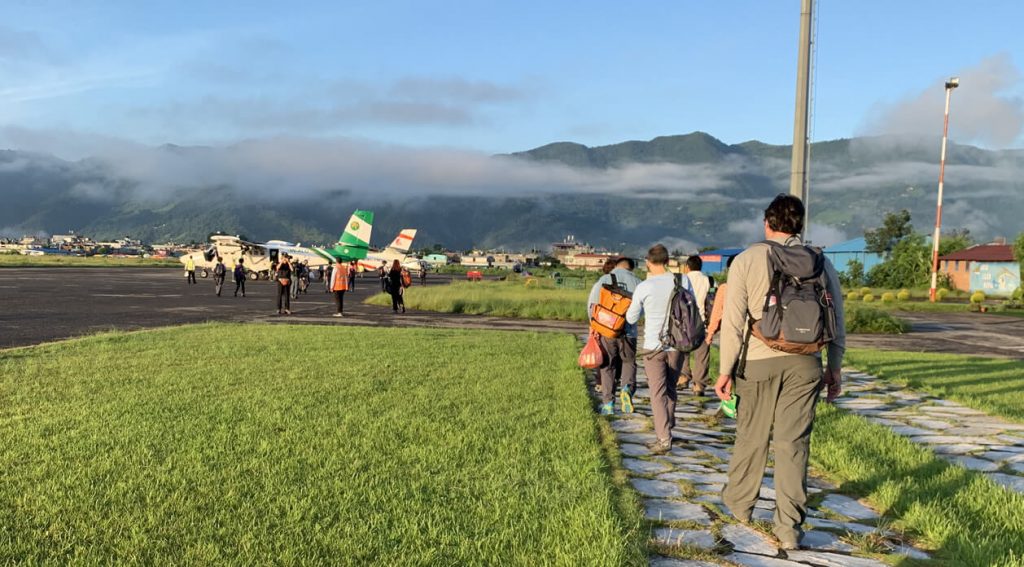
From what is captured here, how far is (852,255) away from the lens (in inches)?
2778

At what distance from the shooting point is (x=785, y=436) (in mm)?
3701

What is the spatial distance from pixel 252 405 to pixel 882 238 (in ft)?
297

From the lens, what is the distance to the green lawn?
833 centimetres

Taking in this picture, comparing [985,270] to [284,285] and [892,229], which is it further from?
[284,285]

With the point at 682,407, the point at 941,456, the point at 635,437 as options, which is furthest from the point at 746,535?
the point at 682,407

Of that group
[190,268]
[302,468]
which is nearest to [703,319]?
[302,468]

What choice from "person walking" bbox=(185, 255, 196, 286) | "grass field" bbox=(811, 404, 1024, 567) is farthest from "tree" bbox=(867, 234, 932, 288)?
"grass field" bbox=(811, 404, 1024, 567)

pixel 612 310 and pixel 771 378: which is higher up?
pixel 612 310

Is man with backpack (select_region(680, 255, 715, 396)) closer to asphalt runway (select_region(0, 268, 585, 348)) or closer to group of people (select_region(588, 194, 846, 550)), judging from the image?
group of people (select_region(588, 194, 846, 550))

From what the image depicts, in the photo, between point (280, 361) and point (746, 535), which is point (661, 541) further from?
point (280, 361)

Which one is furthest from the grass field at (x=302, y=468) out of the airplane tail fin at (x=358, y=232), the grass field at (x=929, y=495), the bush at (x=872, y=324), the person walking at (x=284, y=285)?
the airplane tail fin at (x=358, y=232)

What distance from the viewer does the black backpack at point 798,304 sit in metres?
3.55

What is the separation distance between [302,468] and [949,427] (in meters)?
6.28

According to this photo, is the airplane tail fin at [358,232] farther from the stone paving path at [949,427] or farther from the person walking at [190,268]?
the stone paving path at [949,427]
